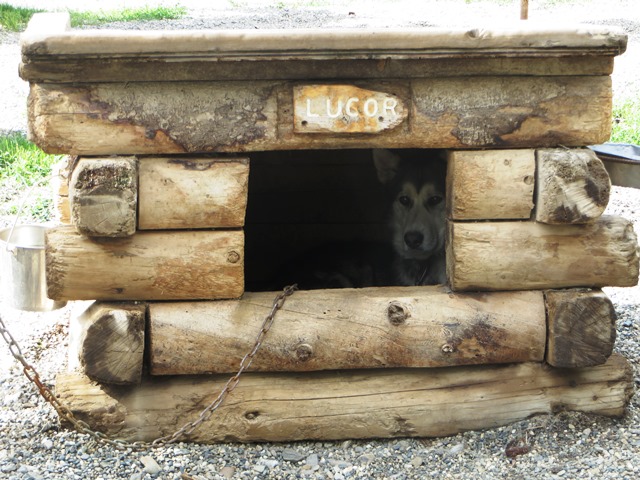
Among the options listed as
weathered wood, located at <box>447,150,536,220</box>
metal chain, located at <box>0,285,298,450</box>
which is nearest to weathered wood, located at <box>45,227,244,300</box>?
metal chain, located at <box>0,285,298,450</box>

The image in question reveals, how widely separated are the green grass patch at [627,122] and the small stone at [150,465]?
5.51 metres

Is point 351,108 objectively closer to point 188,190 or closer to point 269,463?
point 188,190

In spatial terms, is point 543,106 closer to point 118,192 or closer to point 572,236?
point 572,236

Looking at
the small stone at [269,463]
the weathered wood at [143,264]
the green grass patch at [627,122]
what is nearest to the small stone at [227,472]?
the small stone at [269,463]

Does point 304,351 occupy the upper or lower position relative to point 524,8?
lower

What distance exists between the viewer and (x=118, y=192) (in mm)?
3650

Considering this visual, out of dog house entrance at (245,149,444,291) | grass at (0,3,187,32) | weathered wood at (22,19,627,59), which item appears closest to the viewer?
weathered wood at (22,19,627,59)

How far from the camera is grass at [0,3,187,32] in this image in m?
13.4

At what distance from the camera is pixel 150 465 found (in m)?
3.81

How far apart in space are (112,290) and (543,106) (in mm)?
2046

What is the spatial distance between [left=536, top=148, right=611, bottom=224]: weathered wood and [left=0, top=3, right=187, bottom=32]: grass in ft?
34.5

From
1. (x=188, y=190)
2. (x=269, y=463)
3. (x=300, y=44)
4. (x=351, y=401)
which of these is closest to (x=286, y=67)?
(x=300, y=44)

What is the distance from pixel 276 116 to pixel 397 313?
1048 mm

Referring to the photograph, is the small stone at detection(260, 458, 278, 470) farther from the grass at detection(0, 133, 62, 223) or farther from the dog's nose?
the grass at detection(0, 133, 62, 223)
